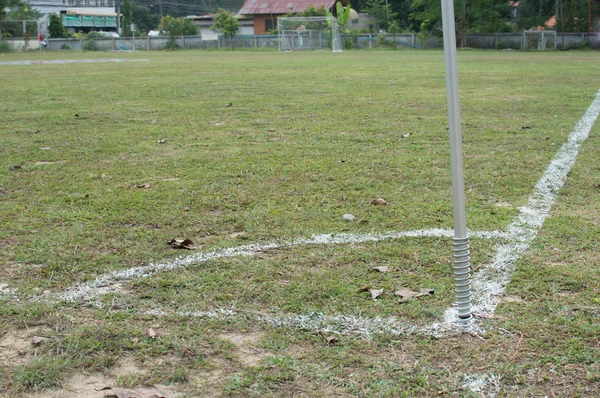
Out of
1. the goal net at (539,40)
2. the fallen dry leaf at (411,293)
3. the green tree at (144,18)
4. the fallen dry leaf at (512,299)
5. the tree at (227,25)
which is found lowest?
the fallen dry leaf at (512,299)

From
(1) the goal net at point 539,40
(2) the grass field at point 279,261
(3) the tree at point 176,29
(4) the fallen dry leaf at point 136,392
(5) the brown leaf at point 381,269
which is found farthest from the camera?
(3) the tree at point 176,29

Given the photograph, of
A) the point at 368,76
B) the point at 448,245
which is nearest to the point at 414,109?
the point at 448,245

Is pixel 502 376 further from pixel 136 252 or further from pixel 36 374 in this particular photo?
pixel 136 252

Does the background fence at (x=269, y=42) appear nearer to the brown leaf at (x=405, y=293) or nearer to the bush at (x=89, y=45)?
the bush at (x=89, y=45)

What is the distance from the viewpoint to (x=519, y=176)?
5492 millimetres

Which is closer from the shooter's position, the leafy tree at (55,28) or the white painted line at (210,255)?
the white painted line at (210,255)

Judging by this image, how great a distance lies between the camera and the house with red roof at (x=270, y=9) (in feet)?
237

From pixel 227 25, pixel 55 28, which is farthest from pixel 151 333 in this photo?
pixel 55 28

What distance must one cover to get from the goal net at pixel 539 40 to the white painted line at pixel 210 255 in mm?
42282

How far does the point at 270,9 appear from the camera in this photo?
2901 inches

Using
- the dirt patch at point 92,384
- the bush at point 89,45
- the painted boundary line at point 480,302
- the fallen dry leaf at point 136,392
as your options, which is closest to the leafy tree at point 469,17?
the bush at point 89,45

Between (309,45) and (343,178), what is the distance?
4430 centimetres

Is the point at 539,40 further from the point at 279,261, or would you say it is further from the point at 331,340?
the point at 331,340

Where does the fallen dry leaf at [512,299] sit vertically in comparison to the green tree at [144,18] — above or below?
below
